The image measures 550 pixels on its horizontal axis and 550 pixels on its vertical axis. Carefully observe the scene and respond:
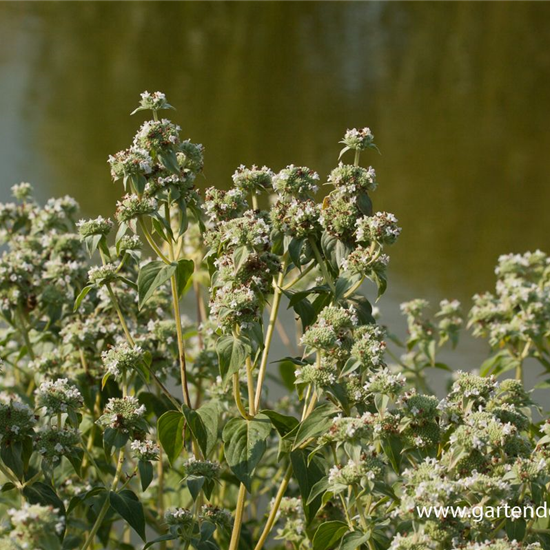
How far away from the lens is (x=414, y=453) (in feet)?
3.86

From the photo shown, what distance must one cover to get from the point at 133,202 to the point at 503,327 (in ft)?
3.00

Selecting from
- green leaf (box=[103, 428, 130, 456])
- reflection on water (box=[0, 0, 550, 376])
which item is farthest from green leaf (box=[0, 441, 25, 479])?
reflection on water (box=[0, 0, 550, 376])

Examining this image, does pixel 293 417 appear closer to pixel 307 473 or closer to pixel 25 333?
pixel 307 473

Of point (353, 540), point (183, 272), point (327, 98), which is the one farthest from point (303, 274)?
point (327, 98)

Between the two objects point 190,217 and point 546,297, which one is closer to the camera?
point 546,297

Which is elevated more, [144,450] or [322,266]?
[322,266]

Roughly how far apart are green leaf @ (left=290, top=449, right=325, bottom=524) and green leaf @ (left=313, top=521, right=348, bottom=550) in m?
0.05

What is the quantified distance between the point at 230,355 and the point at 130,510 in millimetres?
256

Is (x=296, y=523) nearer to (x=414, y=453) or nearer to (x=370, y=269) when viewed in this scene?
(x=414, y=453)

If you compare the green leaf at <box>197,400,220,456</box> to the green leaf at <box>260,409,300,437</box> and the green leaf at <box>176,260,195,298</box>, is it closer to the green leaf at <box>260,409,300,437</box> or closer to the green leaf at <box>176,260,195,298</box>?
the green leaf at <box>260,409,300,437</box>

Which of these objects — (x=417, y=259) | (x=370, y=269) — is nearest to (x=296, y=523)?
(x=370, y=269)

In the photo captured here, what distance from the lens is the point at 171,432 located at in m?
1.31

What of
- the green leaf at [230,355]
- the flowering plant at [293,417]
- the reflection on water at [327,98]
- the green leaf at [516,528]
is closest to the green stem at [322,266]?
the flowering plant at [293,417]

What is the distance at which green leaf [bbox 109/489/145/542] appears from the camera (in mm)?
1224
